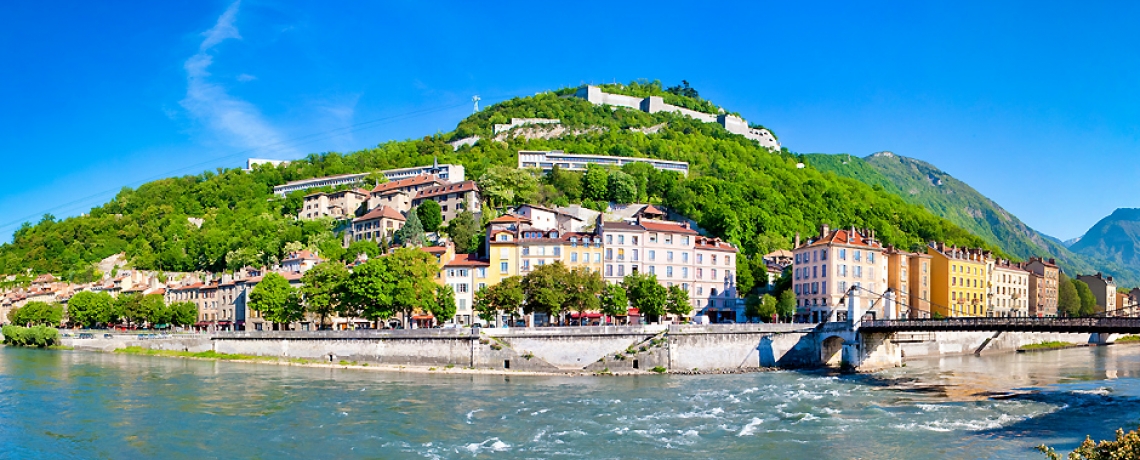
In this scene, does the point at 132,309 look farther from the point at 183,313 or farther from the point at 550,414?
the point at 550,414

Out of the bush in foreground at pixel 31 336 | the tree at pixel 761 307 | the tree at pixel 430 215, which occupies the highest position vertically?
the tree at pixel 430 215

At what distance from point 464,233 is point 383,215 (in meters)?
15.0

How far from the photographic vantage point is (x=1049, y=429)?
27.9 m

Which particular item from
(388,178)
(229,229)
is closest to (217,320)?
(229,229)

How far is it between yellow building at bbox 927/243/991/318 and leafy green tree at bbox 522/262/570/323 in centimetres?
3137

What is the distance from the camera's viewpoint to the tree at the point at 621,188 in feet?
315

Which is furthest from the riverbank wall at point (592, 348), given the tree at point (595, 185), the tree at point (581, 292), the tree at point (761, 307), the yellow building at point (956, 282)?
the tree at point (595, 185)

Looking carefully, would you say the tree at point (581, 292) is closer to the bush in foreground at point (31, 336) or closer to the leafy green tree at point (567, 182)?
the bush in foreground at point (31, 336)

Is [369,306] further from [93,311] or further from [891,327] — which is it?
[93,311]

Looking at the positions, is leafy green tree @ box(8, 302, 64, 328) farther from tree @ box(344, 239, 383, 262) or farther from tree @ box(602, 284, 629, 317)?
tree @ box(602, 284, 629, 317)

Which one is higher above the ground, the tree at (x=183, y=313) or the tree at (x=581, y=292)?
the tree at (x=581, y=292)

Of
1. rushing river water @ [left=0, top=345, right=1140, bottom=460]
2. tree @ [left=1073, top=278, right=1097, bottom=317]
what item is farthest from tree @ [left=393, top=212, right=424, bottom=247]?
tree @ [left=1073, top=278, right=1097, bottom=317]

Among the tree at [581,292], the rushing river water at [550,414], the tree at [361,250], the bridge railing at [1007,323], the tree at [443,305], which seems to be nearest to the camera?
the rushing river water at [550,414]

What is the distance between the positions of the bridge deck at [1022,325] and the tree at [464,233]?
118 ft
